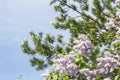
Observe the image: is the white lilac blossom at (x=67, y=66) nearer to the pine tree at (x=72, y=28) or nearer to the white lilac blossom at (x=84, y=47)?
the white lilac blossom at (x=84, y=47)

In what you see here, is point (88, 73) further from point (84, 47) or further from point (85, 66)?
point (84, 47)

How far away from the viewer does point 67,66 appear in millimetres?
6711

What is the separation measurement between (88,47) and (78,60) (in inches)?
11.2

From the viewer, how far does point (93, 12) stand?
15852 mm

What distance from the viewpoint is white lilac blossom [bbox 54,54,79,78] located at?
674 centimetres

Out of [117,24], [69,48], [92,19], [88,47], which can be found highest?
[92,19]

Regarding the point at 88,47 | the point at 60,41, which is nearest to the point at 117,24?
the point at 88,47

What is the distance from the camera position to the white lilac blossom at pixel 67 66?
674cm

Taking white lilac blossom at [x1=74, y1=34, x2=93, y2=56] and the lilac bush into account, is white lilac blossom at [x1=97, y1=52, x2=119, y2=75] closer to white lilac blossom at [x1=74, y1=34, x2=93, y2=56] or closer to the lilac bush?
the lilac bush

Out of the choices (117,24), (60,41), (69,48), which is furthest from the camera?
(60,41)

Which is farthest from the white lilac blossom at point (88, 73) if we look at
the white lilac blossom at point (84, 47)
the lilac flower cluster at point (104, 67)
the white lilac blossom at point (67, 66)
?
the white lilac blossom at point (84, 47)

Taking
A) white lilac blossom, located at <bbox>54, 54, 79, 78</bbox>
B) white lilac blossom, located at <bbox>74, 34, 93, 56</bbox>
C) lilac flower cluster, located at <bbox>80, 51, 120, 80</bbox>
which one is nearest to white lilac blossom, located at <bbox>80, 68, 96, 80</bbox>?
lilac flower cluster, located at <bbox>80, 51, 120, 80</bbox>

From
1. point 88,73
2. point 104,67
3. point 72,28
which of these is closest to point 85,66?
point 88,73

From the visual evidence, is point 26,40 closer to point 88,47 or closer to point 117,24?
point 117,24
